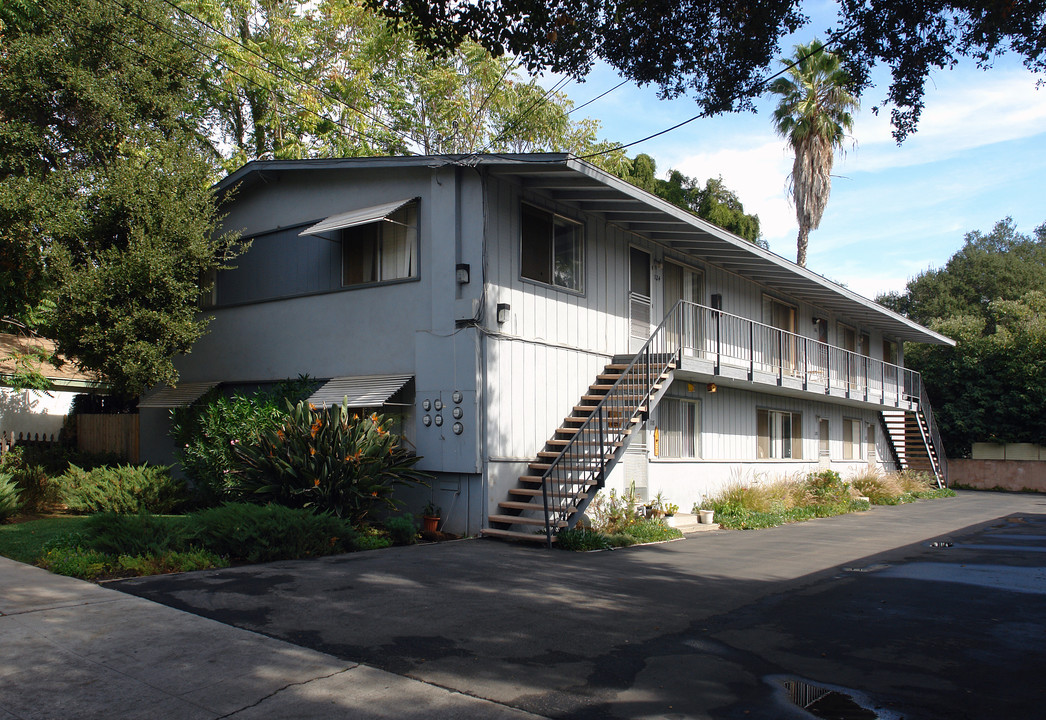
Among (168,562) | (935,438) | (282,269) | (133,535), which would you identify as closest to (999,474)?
(935,438)

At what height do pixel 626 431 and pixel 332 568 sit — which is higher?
pixel 626 431

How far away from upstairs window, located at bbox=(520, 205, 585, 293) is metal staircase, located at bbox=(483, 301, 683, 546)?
1.86 metres

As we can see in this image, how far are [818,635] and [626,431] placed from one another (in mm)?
6104

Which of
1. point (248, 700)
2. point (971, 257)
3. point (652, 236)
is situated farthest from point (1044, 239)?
point (248, 700)

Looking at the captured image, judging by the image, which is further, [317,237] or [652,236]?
[652,236]

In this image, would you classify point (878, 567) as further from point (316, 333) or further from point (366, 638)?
point (316, 333)

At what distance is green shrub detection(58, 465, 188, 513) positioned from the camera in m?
13.0

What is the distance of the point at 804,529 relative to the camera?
15.2 meters

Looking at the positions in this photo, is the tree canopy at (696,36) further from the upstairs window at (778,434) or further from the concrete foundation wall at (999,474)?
the concrete foundation wall at (999,474)

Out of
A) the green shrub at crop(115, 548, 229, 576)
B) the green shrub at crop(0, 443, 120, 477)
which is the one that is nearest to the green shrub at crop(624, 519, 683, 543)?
the green shrub at crop(115, 548, 229, 576)

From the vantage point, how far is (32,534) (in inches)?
424

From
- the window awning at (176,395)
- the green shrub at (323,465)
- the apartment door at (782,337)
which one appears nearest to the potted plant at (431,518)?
the green shrub at (323,465)

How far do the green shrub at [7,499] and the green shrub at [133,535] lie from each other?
3844 mm

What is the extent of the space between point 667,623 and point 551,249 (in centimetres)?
798
